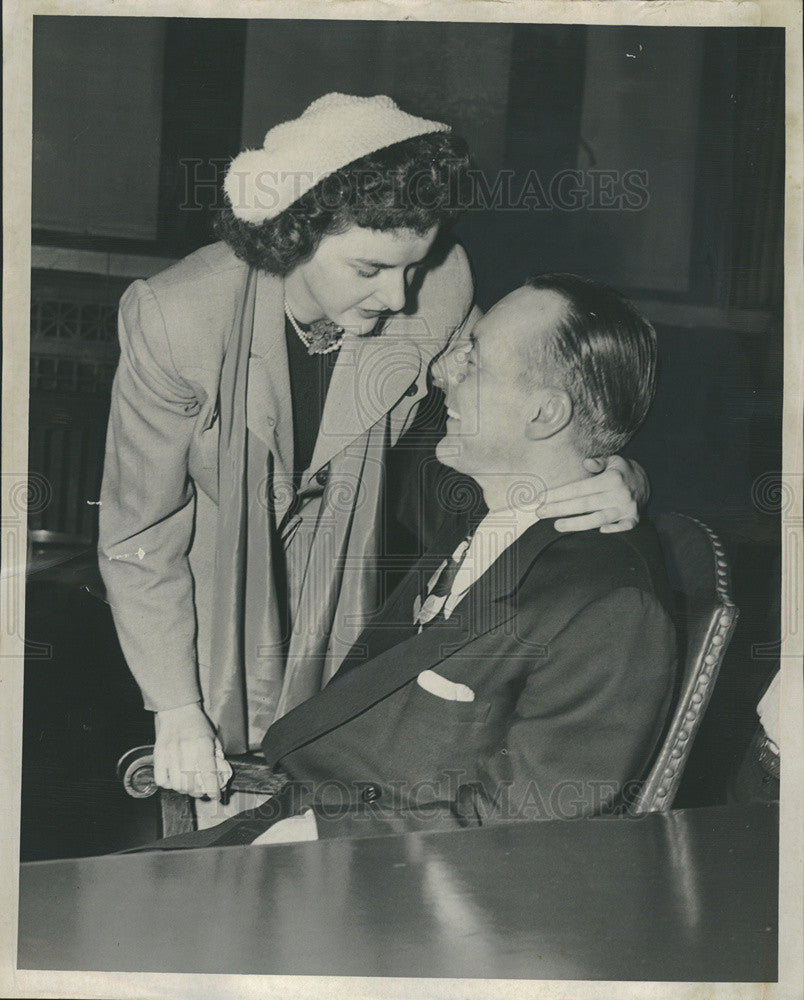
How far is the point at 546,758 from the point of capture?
2.23m

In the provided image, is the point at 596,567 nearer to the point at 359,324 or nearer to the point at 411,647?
the point at 411,647

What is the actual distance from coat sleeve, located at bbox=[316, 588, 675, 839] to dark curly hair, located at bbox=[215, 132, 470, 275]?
0.99 m

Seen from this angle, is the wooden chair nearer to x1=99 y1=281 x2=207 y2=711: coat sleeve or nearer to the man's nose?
x1=99 y1=281 x2=207 y2=711: coat sleeve

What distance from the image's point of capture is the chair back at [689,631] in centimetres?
223

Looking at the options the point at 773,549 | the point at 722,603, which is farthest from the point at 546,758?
the point at 773,549

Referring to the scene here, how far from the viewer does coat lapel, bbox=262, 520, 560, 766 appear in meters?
2.27

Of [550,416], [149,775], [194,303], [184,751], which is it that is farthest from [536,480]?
[149,775]

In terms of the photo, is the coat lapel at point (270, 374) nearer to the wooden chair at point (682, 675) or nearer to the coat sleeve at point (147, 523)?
the coat sleeve at point (147, 523)

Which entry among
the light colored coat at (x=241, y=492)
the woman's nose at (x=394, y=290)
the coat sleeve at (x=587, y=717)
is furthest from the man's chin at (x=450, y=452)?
the coat sleeve at (x=587, y=717)

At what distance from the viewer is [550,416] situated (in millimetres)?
2264

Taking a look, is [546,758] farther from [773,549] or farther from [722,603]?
[773,549]

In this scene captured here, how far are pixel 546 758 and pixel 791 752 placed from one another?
65cm

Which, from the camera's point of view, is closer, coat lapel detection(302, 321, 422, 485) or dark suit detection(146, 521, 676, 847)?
dark suit detection(146, 521, 676, 847)

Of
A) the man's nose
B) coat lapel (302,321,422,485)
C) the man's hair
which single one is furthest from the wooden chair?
coat lapel (302,321,422,485)
